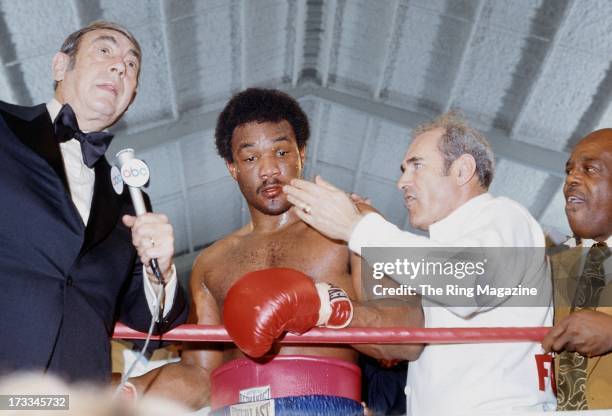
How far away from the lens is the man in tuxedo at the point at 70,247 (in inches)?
57.0

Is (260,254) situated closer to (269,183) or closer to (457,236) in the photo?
(269,183)

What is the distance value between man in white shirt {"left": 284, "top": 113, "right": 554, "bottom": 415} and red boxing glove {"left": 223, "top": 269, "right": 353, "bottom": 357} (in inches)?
8.7

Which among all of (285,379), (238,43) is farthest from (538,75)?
(285,379)

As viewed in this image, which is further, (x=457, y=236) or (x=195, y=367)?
(x=195, y=367)

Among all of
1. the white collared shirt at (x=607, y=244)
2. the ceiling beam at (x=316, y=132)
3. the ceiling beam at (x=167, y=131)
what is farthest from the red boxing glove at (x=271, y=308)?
the ceiling beam at (x=316, y=132)

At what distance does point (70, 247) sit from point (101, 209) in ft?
0.47

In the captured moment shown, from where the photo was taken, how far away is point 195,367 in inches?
90.0

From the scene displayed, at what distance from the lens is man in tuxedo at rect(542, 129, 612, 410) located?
1801mm

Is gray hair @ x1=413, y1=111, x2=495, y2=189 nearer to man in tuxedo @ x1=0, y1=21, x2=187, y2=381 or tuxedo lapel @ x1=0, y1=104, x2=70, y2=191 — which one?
man in tuxedo @ x1=0, y1=21, x2=187, y2=381

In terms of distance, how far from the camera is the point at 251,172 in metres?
2.32

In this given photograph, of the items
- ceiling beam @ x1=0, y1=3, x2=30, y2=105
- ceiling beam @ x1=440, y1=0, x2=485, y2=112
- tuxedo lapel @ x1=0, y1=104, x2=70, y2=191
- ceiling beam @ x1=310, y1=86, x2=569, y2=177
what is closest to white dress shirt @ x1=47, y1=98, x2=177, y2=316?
tuxedo lapel @ x1=0, y1=104, x2=70, y2=191

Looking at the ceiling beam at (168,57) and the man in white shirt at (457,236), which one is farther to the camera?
the ceiling beam at (168,57)

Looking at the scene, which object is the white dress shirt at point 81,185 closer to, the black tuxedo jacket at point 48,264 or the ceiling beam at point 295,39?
the black tuxedo jacket at point 48,264

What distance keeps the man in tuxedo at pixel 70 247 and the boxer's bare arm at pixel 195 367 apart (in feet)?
1.40
